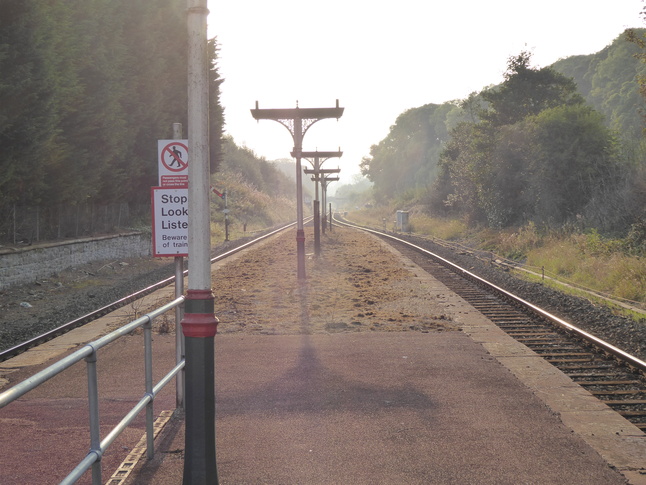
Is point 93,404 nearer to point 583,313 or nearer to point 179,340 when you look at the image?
point 179,340

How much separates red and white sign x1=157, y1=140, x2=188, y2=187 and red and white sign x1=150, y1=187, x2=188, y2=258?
0.10 metres

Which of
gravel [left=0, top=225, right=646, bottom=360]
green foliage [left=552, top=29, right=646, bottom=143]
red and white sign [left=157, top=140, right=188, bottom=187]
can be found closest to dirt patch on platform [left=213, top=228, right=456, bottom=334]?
gravel [left=0, top=225, right=646, bottom=360]

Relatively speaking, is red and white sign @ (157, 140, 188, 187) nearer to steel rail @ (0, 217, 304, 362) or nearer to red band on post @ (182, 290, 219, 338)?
red band on post @ (182, 290, 219, 338)

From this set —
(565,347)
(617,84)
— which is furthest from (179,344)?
(617,84)

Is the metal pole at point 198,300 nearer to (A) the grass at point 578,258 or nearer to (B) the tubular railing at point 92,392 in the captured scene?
(B) the tubular railing at point 92,392

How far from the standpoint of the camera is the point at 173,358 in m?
8.29

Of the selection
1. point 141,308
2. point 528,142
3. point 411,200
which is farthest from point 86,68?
point 411,200

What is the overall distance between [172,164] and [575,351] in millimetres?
6418

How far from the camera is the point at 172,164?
5844mm

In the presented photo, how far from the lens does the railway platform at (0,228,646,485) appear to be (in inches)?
180

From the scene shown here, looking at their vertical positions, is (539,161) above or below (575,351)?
above

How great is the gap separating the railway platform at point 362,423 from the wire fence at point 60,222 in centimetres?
988

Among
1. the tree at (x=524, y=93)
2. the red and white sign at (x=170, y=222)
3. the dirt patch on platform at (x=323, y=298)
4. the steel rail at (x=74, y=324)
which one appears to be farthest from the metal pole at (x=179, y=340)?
the tree at (x=524, y=93)

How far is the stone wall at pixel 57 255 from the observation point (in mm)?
15664
